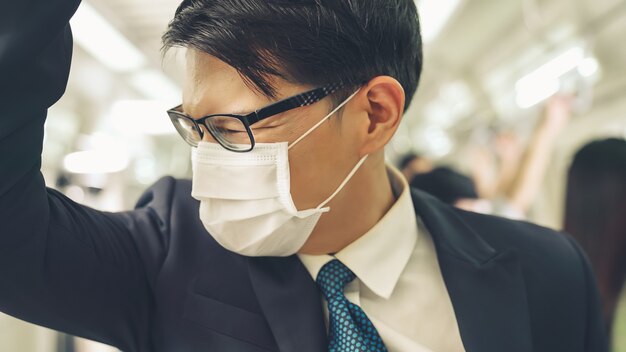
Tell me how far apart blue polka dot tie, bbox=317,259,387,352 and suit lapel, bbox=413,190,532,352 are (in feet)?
0.84

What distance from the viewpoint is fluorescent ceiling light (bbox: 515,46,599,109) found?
4.27m

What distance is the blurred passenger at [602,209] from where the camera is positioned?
→ 7.50ft

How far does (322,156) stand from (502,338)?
70cm

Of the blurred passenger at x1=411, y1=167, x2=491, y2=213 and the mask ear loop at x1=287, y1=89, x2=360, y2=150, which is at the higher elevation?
the mask ear loop at x1=287, y1=89, x2=360, y2=150

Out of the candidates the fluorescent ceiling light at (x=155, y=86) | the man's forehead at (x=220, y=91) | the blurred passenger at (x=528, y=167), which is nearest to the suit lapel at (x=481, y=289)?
the man's forehead at (x=220, y=91)

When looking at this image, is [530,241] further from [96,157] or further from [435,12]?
[96,157]

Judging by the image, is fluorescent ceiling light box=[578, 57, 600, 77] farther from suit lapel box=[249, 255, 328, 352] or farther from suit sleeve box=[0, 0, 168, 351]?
suit sleeve box=[0, 0, 168, 351]

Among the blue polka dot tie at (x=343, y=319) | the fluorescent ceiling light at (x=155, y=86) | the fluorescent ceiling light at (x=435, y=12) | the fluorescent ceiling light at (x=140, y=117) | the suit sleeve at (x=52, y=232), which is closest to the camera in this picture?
the suit sleeve at (x=52, y=232)

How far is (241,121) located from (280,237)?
0.31 metres

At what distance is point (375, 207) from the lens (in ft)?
5.30

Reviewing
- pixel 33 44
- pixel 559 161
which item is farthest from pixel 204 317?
pixel 559 161

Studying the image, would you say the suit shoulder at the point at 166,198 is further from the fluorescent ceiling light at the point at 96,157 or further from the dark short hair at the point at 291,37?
the fluorescent ceiling light at the point at 96,157

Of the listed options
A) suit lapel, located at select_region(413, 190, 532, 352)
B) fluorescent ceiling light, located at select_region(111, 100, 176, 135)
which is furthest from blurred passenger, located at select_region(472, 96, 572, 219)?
fluorescent ceiling light, located at select_region(111, 100, 176, 135)

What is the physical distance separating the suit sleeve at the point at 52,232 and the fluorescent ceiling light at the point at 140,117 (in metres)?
4.45
